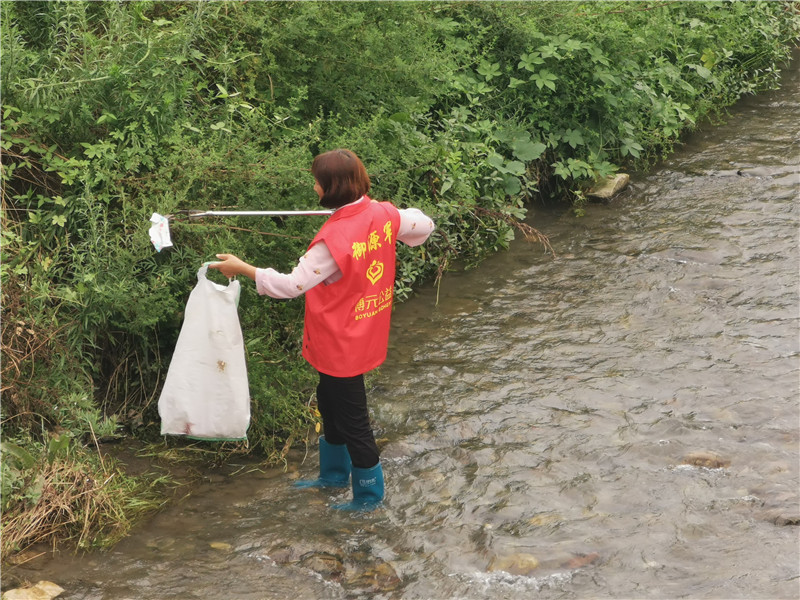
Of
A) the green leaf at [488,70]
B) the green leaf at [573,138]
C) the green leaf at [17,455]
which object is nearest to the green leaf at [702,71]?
the green leaf at [573,138]

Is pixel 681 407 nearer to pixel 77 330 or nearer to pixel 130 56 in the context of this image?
pixel 77 330

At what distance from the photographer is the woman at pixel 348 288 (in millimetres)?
3926

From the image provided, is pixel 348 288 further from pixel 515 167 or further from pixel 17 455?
pixel 515 167

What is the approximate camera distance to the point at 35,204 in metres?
5.05

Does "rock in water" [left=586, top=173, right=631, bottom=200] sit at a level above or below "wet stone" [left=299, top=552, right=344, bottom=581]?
above

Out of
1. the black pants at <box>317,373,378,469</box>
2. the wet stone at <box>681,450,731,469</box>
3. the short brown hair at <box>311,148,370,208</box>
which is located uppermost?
the short brown hair at <box>311,148,370,208</box>

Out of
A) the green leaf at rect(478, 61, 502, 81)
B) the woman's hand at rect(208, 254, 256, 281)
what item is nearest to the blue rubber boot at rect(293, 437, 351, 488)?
the woman's hand at rect(208, 254, 256, 281)

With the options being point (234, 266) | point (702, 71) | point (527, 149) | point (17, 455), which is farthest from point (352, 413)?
point (702, 71)

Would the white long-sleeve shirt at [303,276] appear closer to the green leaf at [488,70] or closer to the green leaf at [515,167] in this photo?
the green leaf at [515,167]

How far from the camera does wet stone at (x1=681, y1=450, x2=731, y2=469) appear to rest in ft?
14.9

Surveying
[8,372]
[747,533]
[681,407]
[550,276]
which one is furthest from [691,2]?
[8,372]

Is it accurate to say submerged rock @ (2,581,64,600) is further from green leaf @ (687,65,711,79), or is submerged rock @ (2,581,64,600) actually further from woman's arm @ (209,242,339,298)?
green leaf @ (687,65,711,79)

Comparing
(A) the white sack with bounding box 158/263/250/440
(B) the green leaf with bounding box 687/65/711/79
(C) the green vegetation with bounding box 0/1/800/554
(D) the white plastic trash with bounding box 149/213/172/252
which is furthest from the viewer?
(B) the green leaf with bounding box 687/65/711/79

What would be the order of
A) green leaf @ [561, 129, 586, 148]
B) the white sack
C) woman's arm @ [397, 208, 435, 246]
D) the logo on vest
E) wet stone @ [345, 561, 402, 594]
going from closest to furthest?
wet stone @ [345, 561, 402, 594] → the logo on vest → the white sack → woman's arm @ [397, 208, 435, 246] → green leaf @ [561, 129, 586, 148]
